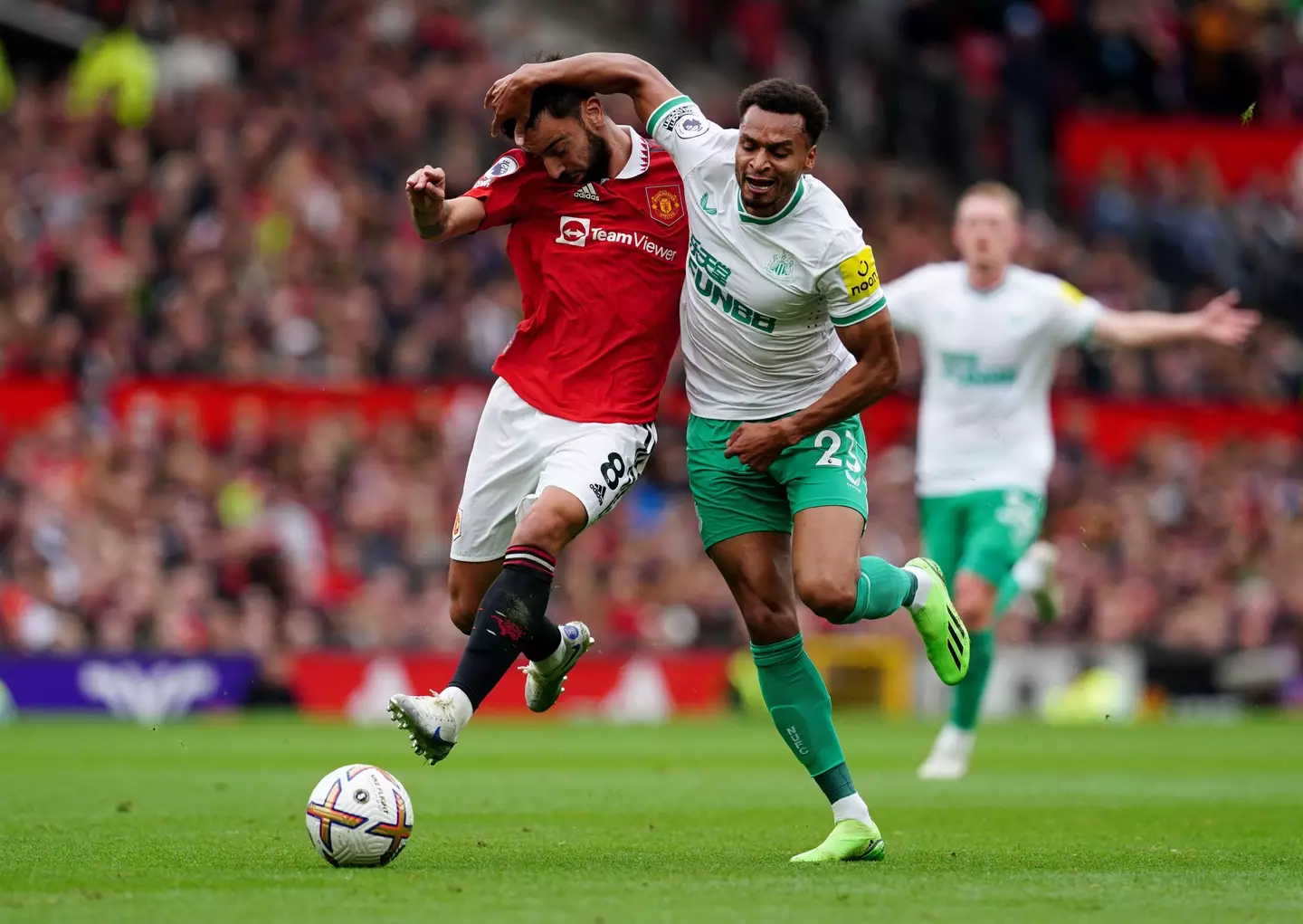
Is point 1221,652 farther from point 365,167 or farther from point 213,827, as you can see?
point 213,827

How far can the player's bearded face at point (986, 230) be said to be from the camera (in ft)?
40.6

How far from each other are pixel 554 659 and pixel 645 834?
0.86 meters

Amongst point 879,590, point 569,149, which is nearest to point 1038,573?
point 879,590

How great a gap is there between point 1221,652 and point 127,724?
35.7 feet

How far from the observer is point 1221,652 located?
68.8ft

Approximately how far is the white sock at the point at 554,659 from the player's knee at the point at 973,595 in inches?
159

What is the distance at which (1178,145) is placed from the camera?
28734mm

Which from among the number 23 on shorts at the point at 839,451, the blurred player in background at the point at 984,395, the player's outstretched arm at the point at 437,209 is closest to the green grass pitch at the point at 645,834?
the blurred player in background at the point at 984,395

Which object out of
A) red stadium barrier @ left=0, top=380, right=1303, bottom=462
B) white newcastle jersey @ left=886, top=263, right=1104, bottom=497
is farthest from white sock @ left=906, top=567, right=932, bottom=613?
red stadium barrier @ left=0, top=380, right=1303, bottom=462

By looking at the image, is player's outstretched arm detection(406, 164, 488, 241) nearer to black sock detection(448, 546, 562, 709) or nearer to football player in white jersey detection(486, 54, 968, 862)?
football player in white jersey detection(486, 54, 968, 862)

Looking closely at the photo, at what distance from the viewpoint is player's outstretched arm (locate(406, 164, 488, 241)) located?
7.95 metres

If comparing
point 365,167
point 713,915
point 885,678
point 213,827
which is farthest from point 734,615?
point 713,915

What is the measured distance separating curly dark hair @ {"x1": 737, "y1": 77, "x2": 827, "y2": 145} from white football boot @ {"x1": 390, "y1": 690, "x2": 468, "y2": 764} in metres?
2.52

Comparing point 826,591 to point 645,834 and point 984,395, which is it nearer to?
point 645,834
